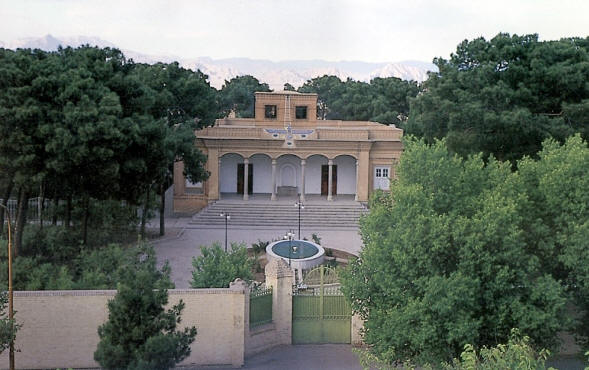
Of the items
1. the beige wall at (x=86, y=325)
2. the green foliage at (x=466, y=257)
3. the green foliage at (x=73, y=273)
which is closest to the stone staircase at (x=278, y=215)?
the green foliage at (x=73, y=273)

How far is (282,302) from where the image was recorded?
61.3 feet

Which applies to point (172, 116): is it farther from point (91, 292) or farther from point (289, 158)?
point (91, 292)

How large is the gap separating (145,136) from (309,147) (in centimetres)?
1618

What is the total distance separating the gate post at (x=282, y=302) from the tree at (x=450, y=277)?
8.03 feet

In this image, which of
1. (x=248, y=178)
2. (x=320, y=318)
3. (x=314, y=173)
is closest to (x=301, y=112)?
(x=314, y=173)

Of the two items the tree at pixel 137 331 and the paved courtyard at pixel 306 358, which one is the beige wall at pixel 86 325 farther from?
the tree at pixel 137 331

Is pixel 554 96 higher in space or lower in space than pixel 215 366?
higher

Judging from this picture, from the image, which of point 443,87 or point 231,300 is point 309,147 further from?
point 231,300

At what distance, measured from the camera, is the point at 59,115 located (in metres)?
23.6

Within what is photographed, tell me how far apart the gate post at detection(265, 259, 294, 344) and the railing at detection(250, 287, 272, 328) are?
138 mm

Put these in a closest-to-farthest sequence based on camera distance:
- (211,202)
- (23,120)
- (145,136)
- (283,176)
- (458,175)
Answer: (458,175)
(23,120)
(145,136)
(211,202)
(283,176)

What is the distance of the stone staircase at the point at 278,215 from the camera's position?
3750 centimetres

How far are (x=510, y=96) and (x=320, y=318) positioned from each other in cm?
1258

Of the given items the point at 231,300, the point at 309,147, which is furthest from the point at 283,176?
the point at 231,300
